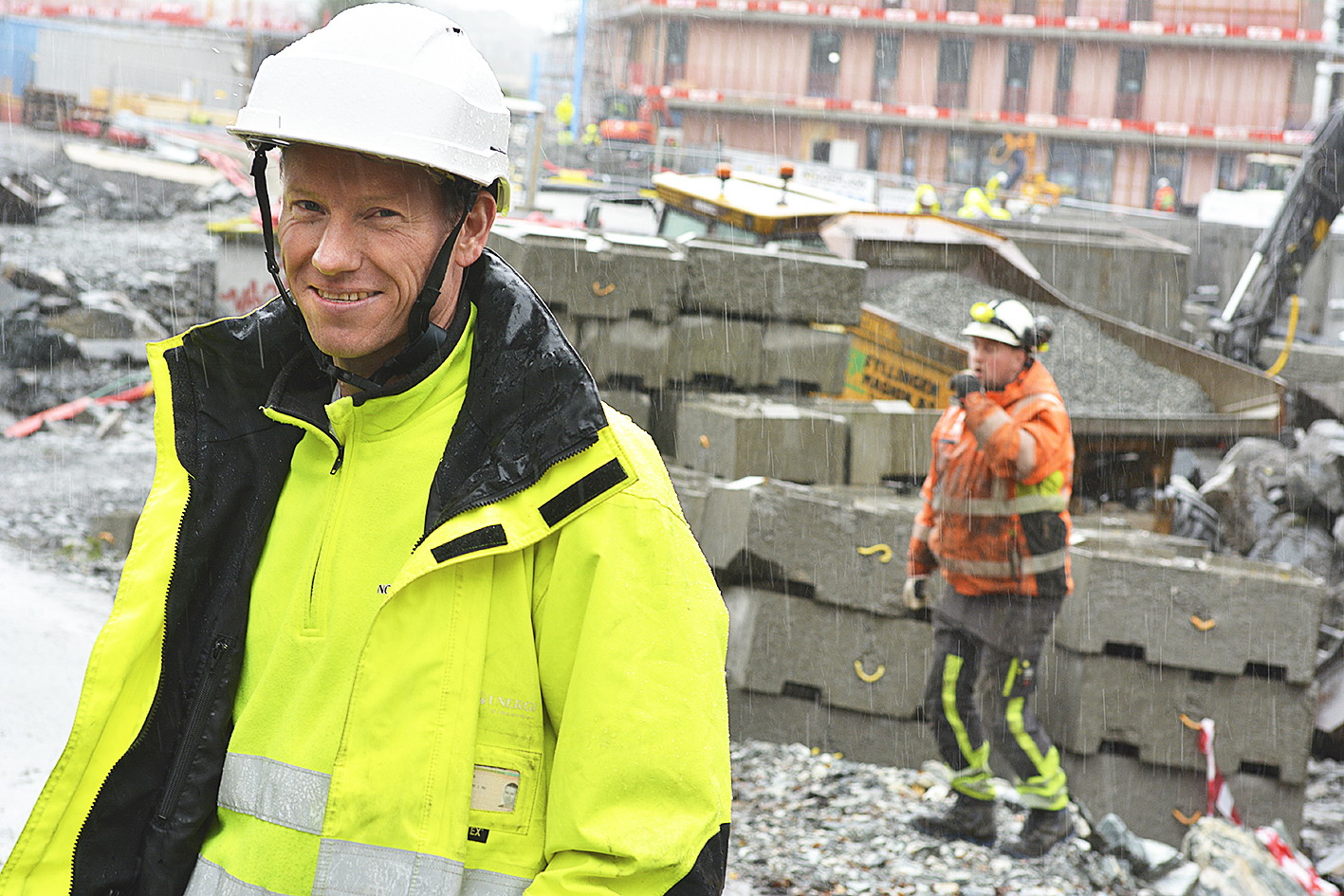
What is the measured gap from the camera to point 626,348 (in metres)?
7.42

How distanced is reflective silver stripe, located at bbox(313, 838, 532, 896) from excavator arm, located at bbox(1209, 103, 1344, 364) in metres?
13.3

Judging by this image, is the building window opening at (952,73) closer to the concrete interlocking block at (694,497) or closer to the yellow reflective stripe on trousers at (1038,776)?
the concrete interlocking block at (694,497)

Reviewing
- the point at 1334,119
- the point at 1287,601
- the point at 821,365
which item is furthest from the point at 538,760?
the point at 1334,119

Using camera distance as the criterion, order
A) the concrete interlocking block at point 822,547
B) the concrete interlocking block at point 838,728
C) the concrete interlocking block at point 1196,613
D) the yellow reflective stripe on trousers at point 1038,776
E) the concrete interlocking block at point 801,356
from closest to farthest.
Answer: the yellow reflective stripe on trousers at point 1038,776
the concrete interlocking block at point 1196,613
the concrete interlocking block at point 822,547
the concrete interlocking block at point 838,728
the concrete interlocking block at point 801,356

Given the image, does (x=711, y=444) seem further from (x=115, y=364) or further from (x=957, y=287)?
(x=115, y=364)

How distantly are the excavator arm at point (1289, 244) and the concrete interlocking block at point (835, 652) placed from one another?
29.4ft

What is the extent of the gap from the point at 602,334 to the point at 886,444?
73.1 inches

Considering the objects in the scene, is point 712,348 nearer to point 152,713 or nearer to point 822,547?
point 822,547

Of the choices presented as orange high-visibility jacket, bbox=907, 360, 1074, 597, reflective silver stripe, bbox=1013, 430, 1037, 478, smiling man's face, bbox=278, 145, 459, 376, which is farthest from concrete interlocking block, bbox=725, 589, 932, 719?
smiling man's face, bbox=278, 145, 459, 376

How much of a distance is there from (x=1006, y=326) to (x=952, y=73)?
4257cm

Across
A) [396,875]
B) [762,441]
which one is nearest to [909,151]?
[762,441]

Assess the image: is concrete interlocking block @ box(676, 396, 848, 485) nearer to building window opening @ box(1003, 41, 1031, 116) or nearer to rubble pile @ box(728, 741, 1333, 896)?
rubble pile @ box(728, 741, 1333, 896)

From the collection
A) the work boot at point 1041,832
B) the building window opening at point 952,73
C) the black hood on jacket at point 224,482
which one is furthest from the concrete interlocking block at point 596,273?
the building window opening at point 952,73

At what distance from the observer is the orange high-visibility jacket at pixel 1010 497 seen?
205 inches
